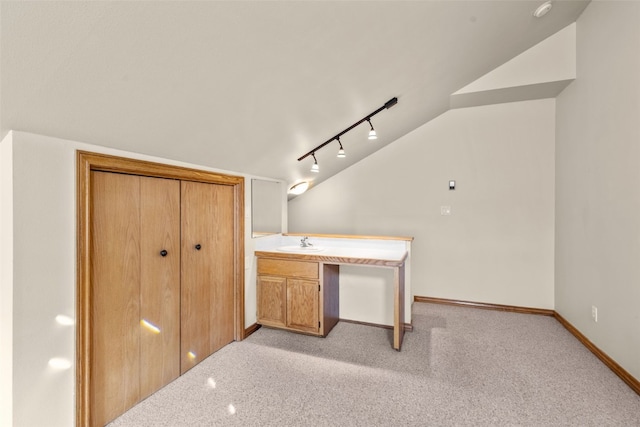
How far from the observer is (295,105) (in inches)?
79.7

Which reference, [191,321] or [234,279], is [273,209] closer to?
[234,279]

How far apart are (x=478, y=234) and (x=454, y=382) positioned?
81.9 inches

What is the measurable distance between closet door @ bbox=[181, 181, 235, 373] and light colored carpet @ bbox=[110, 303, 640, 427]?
15 centimetres

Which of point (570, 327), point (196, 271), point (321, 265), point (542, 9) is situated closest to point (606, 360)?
point (570, 327)

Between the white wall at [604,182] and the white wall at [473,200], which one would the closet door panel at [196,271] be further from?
the white wall at [604,182]

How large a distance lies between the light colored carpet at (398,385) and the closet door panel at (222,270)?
154 mm

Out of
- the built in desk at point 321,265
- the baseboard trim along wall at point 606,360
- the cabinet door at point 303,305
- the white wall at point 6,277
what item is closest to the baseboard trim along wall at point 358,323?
the built in desk at point 321,265

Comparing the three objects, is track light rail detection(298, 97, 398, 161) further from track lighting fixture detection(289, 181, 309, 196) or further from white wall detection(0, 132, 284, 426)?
white wall detection(0, 132, 284, 426)

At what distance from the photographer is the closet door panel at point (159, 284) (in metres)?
1.94

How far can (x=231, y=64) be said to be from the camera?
1425 mm

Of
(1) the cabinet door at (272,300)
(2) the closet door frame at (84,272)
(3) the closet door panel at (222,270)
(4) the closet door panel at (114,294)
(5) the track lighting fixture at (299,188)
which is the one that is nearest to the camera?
(2) the closet door frame at (84,272)

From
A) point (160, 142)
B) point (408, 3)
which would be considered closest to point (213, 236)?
point (160, 142)

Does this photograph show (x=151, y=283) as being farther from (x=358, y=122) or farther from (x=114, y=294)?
(x=358, y=122)

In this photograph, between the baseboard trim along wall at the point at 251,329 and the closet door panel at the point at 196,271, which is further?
the baseboard trim along wall at the point at 251,329
